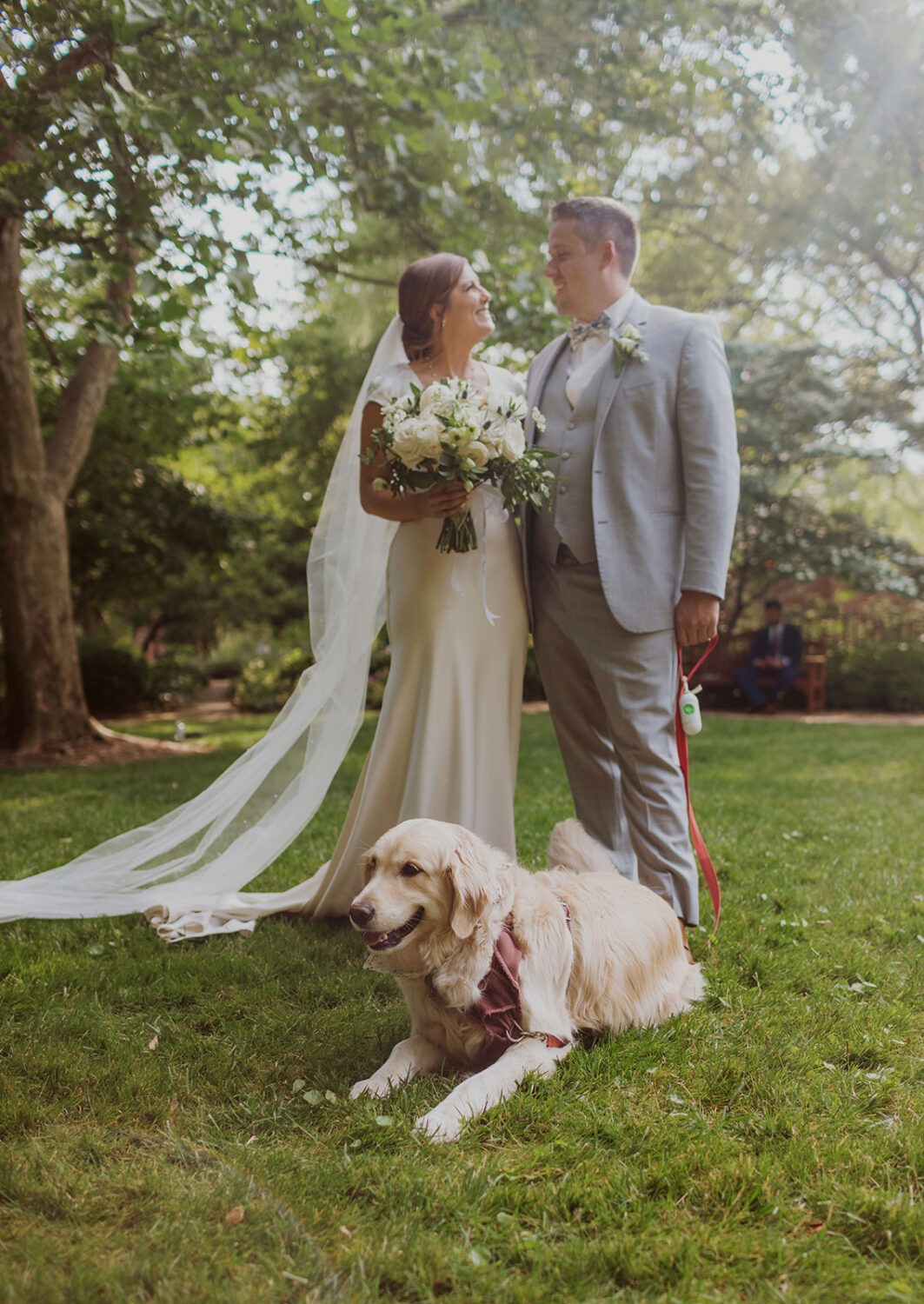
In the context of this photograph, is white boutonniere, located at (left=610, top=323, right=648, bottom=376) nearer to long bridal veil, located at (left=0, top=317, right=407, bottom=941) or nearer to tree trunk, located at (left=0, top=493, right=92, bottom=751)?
long bridal veil, located at (left=0, top=317, right=407, bottom=941)

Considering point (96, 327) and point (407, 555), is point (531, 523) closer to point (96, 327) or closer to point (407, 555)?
point (407, 555)

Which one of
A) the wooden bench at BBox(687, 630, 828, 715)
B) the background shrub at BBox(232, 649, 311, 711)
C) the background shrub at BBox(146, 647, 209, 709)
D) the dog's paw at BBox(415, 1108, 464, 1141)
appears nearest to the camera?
the dog's paw at BBox(415, 1108, 464, 1141)

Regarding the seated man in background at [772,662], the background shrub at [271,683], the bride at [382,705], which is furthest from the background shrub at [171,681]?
the bride at [382,705]

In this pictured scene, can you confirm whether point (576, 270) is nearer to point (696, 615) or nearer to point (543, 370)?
point (543, 370)

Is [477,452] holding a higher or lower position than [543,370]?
lower

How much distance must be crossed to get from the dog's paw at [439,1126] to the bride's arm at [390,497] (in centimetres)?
210

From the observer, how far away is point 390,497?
12.5ft

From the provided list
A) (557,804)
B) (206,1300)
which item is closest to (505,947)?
(206,1300)

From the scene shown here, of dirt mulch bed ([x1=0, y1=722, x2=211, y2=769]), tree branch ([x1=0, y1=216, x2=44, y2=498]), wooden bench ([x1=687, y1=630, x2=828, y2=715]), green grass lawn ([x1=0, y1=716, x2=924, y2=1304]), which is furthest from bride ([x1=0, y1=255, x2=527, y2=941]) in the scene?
wooden bench ([x1=687, y1=630, x2=828, y2=715])

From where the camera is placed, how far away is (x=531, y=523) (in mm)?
4070

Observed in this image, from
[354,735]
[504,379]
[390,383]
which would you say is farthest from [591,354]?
[354,735]

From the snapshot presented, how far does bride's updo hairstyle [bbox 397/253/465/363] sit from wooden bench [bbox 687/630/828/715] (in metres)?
11.7

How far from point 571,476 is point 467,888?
1.91m

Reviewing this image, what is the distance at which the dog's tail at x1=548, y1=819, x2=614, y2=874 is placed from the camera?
3.40m
